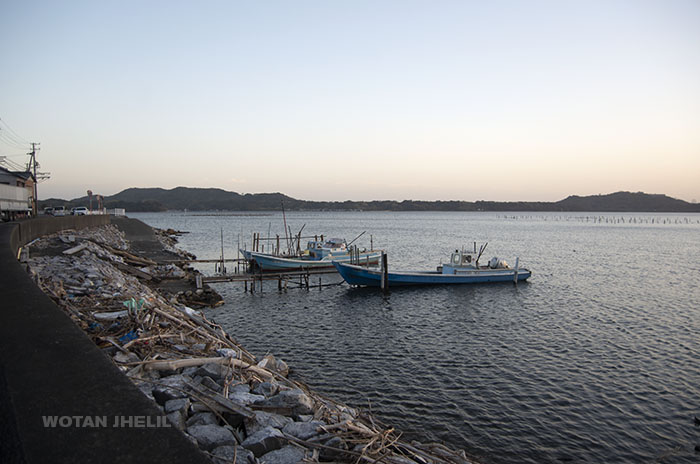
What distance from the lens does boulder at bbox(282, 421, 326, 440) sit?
5.80m

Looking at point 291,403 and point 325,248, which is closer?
point 291,403

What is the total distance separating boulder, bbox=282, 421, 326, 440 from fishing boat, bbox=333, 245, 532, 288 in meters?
23.7

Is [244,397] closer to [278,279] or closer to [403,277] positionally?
[278,279]

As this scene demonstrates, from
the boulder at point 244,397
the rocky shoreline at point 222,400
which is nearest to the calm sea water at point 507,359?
the rocky shoreline at point 222,400

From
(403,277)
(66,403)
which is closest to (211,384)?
(66,403)

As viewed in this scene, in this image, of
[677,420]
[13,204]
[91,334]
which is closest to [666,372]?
[677,420]

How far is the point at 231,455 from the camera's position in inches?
186

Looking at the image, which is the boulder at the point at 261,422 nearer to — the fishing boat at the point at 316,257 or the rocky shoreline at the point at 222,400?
the rocky shoreline at the point at 222,400

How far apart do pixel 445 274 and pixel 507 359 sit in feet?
51.8

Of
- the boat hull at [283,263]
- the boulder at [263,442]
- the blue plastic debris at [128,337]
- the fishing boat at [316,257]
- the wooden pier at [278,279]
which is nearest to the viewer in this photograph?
the boulder at [263,442]

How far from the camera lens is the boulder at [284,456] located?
16.1ft

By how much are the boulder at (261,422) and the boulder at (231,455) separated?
701mm

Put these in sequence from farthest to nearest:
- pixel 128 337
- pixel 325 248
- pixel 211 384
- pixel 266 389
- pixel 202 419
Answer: pixel 325 248
pixel 128 337
pixel 266 389
pixel 211 384
pixel 202 419

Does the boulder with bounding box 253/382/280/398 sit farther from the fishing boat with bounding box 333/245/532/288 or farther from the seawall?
the fishing boat with bounding box 333/245/532/288
